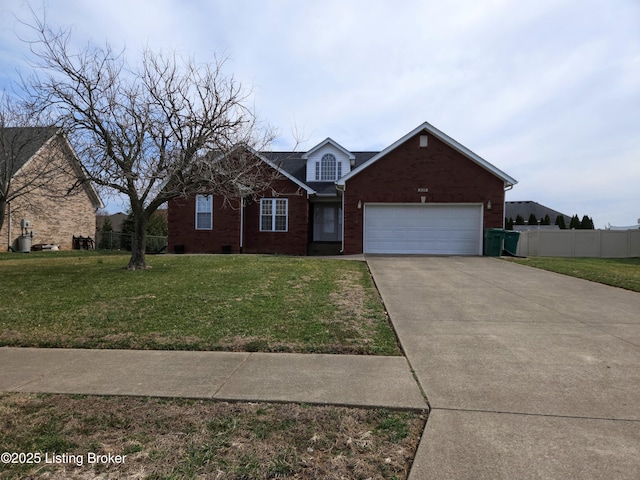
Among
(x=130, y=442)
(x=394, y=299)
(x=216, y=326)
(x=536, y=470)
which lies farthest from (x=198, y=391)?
(x=394, y=299)

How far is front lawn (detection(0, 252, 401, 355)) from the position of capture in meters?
→ 5.86

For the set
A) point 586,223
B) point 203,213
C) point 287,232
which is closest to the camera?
point 287,232

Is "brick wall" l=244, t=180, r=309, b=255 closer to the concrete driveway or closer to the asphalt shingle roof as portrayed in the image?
the asphalt shingle roof

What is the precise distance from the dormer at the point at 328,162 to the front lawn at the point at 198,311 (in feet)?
37.9

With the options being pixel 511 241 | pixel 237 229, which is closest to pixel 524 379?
pixel 511 241

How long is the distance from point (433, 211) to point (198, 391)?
16076mm

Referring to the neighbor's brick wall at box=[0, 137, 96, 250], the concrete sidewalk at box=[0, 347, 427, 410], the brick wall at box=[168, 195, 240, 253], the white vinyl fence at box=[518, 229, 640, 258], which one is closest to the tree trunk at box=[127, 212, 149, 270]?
the concrete sidewalk at box=[0, 347, 427, 410]

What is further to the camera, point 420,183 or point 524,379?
point 420,183

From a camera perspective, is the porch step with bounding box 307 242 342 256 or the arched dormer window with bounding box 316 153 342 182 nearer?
the porch step with bounding box 307 242 342 256

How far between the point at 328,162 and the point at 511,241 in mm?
9652

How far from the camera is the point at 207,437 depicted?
10.8 feet

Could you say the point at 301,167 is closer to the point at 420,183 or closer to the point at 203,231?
the point at 203,231

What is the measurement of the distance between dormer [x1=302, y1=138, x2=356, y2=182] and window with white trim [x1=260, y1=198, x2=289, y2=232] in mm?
2571

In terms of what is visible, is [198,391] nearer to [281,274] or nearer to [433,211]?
[281,274]
